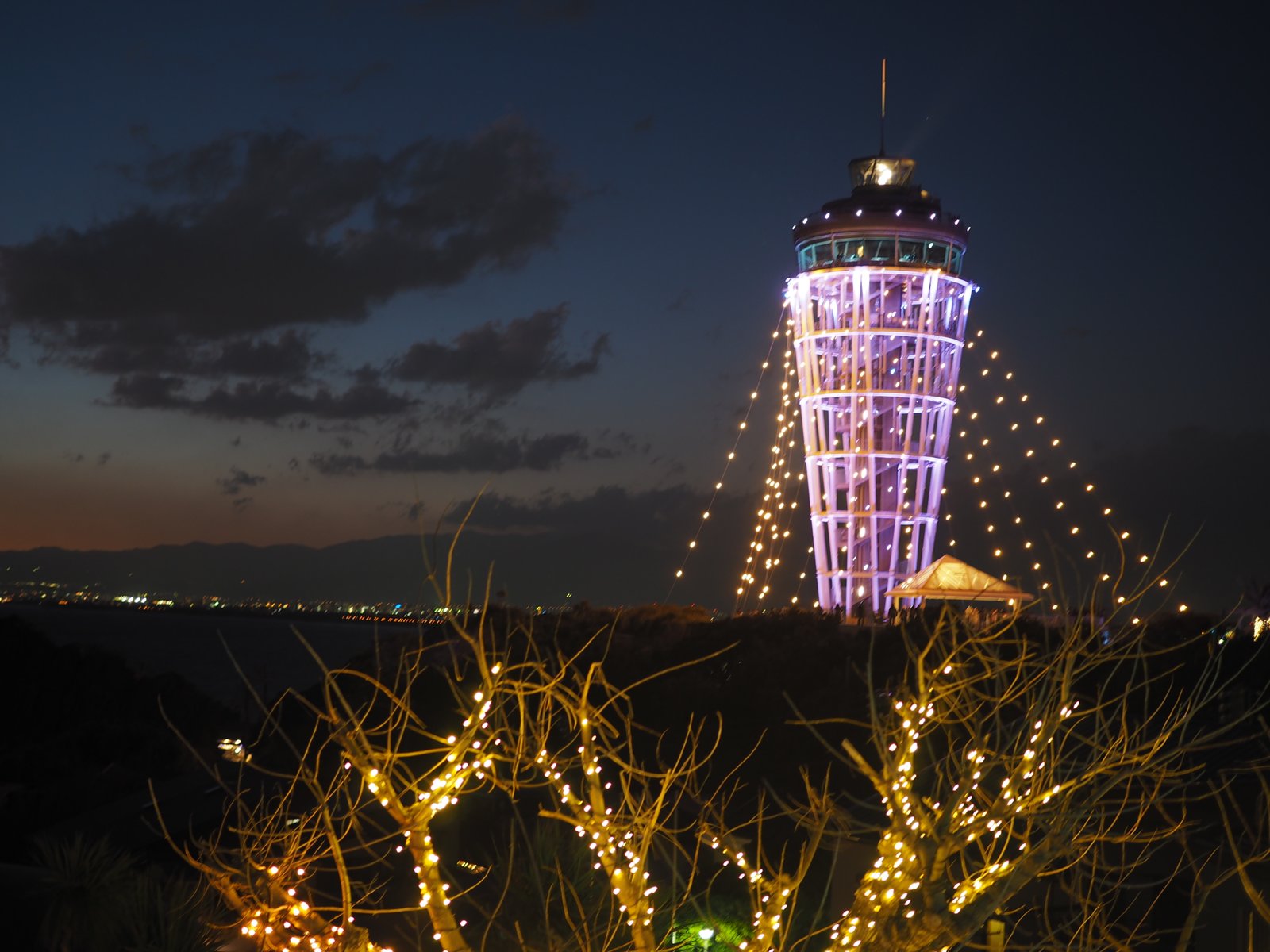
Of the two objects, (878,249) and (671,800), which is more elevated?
(878,249)

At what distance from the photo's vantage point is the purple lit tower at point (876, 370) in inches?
1235

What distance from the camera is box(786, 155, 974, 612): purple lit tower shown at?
3138 centimetres

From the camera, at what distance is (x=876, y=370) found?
3155cm

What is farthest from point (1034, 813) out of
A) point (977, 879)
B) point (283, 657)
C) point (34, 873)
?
point (283, 657)

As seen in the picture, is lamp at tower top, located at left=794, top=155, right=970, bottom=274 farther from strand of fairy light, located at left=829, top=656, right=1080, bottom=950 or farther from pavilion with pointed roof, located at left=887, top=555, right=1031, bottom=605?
strand of fairy light, located at left=829, top=656, right=1080, bottom=950

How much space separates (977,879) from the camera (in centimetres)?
627

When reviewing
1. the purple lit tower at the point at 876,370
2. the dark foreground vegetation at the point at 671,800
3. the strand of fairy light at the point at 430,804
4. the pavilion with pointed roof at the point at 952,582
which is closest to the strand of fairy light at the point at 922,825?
the dark foreground vegetation at the point at 671,800

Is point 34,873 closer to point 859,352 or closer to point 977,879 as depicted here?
point 977,879

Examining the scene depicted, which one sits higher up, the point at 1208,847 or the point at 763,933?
the point at 763,933

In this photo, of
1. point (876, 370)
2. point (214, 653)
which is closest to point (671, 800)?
point (876, 370)

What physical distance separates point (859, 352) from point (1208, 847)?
20.8 meters

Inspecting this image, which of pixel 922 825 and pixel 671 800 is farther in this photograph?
pixel 671 800

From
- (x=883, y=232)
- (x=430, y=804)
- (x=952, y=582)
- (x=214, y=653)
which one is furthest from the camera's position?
(x=214, y=653)

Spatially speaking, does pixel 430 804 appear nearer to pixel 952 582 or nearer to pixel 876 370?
pixel 952 582
